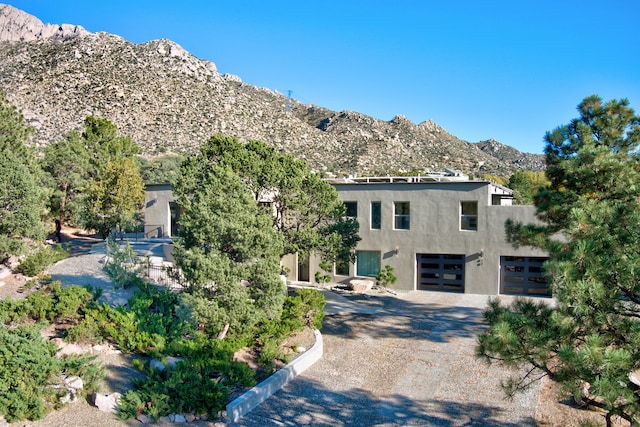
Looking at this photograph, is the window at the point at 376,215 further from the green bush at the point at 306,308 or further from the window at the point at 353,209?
the green bush at the point at 306,308

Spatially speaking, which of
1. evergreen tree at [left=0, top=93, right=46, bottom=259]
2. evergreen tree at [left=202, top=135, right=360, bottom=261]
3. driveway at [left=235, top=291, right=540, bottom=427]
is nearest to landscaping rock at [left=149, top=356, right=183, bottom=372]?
driveway at [left=235, top=291, right=540, bottom=427]

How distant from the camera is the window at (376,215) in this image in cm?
2089

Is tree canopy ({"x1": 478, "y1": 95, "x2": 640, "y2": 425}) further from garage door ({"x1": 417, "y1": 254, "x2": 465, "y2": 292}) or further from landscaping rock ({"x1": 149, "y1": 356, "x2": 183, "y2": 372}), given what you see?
garage door ({"x1": 417, "y1": 254, "x2": 465, "y2": 292})

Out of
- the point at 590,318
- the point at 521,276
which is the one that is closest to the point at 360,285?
the point at 521,276

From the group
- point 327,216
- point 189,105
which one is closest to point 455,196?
point 327,216

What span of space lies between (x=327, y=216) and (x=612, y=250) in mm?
12310

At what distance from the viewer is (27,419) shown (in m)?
8.04

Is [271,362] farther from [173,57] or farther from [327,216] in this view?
[173,57]

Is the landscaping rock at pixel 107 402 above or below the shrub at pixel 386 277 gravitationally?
below

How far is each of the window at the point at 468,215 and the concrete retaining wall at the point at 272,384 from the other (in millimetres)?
9928

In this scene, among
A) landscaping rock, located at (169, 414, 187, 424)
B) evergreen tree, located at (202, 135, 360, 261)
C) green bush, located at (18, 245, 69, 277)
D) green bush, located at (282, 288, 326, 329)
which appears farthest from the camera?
green bush, located at (18, 245, 69, 277)

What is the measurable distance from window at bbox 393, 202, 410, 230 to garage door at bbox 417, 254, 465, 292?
5.10 feet

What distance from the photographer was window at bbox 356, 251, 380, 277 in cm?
2102

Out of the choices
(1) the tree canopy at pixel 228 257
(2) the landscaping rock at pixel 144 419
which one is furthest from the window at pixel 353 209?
(2) the landscaping rock at pixel 144 419
